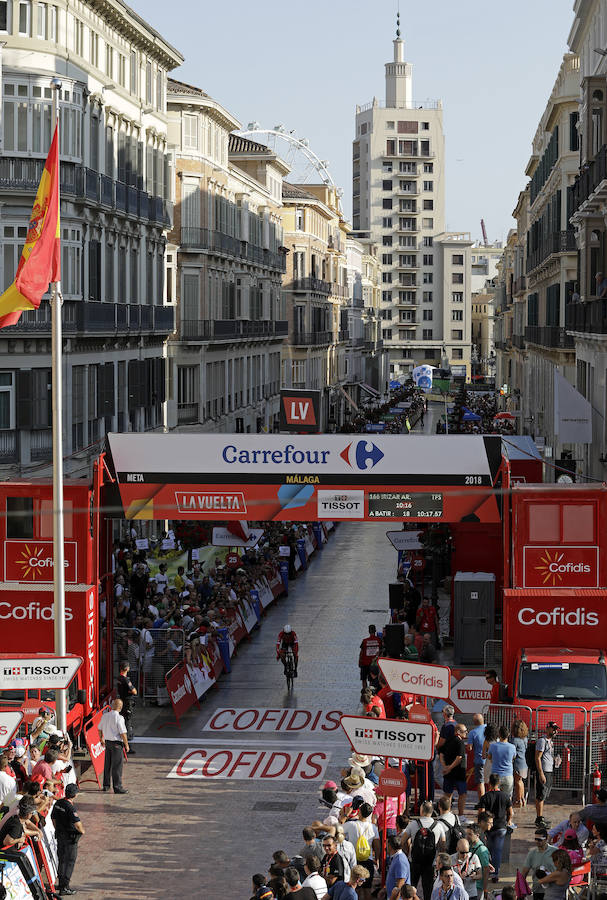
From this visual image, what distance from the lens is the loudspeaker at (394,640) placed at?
1058 inches

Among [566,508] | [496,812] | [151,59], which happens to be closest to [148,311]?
[151,59]

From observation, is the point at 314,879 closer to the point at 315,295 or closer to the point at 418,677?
the point at 418,677

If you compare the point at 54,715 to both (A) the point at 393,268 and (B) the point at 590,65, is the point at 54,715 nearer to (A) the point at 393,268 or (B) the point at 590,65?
(B) the point at 590,65

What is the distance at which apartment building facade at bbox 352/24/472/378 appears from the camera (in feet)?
506

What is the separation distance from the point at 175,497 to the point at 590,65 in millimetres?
25905

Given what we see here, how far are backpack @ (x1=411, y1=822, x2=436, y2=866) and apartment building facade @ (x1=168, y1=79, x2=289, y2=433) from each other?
3519 cm

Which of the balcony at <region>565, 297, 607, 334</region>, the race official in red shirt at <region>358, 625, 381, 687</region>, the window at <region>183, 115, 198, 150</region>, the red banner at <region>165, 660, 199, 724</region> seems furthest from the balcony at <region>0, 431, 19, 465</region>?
the window at <region>183, 115, 198, 150</region>

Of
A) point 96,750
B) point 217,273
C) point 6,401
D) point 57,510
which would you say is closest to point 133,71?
point 217,273

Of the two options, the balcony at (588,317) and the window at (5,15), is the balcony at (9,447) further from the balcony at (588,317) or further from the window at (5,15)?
the balcony at (588,317)

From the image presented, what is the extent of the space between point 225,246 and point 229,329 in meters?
3.40

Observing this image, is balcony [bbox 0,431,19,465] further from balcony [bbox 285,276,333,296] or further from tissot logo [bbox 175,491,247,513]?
balcony [bbox 285,276,333,296]

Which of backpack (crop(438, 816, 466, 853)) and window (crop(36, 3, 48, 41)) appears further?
window (crop(36, 3, 48, 41))

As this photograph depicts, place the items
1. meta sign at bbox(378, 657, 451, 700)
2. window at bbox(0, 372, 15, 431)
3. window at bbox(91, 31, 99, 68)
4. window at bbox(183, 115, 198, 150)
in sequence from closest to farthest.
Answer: meta sign at bbox(378, 657, 451, 700) < window at bbox(0, 372, 15, 431) < window at bbox(91, 31, 99, 68) < window at bbox(183, 115, 198, 150)

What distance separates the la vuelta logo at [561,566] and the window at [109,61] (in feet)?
76.9
